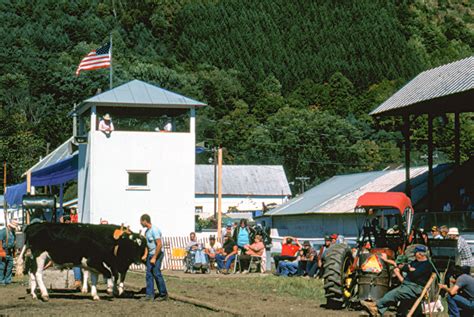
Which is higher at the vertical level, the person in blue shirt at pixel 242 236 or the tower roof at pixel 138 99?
the tower roof at pixel 138 99

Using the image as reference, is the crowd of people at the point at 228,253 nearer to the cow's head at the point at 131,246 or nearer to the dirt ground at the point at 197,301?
the dirt ground at the point at 197,301

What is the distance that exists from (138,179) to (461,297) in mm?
26848

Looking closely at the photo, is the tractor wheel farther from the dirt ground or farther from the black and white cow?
the black and white cow

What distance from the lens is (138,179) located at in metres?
40.6

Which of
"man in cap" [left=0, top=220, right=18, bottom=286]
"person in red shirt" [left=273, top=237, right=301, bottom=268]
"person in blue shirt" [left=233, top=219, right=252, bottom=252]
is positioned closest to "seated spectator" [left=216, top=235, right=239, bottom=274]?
"person in blue shirt" [left=233, top=219, right=252, bottom=252]

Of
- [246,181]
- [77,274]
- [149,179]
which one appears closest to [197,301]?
[77,274]

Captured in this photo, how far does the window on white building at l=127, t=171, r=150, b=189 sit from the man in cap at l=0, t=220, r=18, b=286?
14513 mm

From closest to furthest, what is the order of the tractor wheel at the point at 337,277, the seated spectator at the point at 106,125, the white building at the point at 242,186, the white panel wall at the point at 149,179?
the tractor wheel at the point at 337,277 → the white panel wall at the point at 149,179 → the seated spectator at the point at 106,125 → the white building at the point at 242,186

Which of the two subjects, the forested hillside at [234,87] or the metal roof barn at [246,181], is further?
the forested hillside at [234,87]

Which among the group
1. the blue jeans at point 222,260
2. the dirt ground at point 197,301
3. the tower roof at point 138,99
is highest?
the tower roof at point 138,99

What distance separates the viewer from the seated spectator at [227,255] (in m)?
32.4

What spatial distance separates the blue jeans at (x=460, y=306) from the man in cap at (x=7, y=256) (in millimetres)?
13786

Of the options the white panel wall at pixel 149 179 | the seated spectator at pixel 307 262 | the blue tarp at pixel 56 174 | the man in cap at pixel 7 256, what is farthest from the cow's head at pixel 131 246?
the blue tarp at pixel 56 174

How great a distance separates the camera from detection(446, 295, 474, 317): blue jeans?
1489 cm
